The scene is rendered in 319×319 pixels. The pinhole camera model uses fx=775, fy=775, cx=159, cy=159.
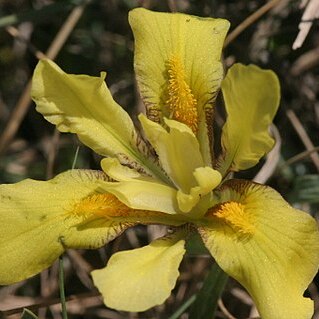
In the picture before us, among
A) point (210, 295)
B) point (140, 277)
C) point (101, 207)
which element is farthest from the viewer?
point (210, 295)

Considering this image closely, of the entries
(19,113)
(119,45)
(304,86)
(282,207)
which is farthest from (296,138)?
(282,207)

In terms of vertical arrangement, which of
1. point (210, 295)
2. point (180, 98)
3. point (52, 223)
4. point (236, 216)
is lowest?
point (210, 295)

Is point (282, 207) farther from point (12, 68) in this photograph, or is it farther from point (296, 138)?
point (12, 68)

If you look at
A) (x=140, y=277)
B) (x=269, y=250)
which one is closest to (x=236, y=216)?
(x=269, y=250)

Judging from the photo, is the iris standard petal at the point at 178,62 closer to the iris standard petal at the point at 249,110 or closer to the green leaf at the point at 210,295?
the iris standard petal at the point at 249,110

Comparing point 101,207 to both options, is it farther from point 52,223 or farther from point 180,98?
point 180,98

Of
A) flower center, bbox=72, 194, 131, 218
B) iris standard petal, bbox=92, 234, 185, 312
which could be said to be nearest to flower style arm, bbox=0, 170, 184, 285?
flower center, bbox=72, 194, 131, 218

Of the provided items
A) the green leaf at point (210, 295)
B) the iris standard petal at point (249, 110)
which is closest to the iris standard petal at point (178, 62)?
the iris standard petal at point (249, 110)
